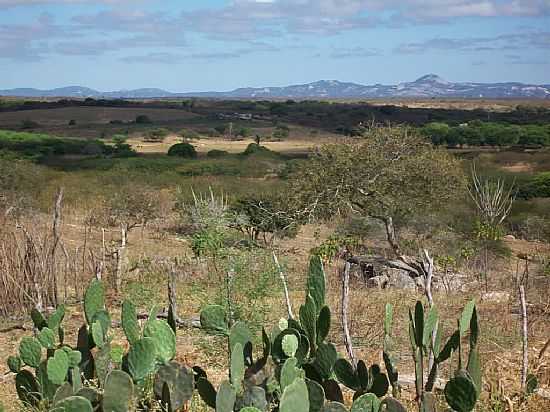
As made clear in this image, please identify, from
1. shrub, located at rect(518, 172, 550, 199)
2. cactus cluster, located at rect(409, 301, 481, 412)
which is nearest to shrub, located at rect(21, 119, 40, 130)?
shrub, located at rect(518, 172, 550, 199)

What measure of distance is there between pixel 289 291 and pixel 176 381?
6968mm

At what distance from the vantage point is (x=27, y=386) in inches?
153

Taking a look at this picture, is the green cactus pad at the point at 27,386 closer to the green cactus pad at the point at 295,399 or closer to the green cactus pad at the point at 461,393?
the green cactus pad at the point at 295,399

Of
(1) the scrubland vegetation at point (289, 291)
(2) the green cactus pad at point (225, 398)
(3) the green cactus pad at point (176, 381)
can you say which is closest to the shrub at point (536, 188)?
(1) the scrubland vegetation at point (289, 291)

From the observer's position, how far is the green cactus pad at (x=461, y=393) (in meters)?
3.07

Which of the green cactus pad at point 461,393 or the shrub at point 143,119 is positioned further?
the shrub at point 143,119

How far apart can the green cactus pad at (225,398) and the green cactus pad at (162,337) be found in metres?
0.45

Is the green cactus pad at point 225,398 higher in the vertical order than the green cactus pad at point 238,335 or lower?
lower

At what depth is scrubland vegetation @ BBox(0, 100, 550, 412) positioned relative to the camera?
3.43 metres

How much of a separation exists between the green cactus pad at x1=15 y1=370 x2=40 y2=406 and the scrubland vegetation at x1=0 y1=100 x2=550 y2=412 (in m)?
0.01

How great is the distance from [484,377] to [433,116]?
86.9 metres

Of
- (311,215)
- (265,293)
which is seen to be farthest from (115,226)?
(265,293)

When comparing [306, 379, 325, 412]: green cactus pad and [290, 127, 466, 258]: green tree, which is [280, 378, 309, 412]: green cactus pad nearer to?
[306, 379, 325, 412]: green cactus pad

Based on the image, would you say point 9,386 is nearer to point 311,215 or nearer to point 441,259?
point 441,259
